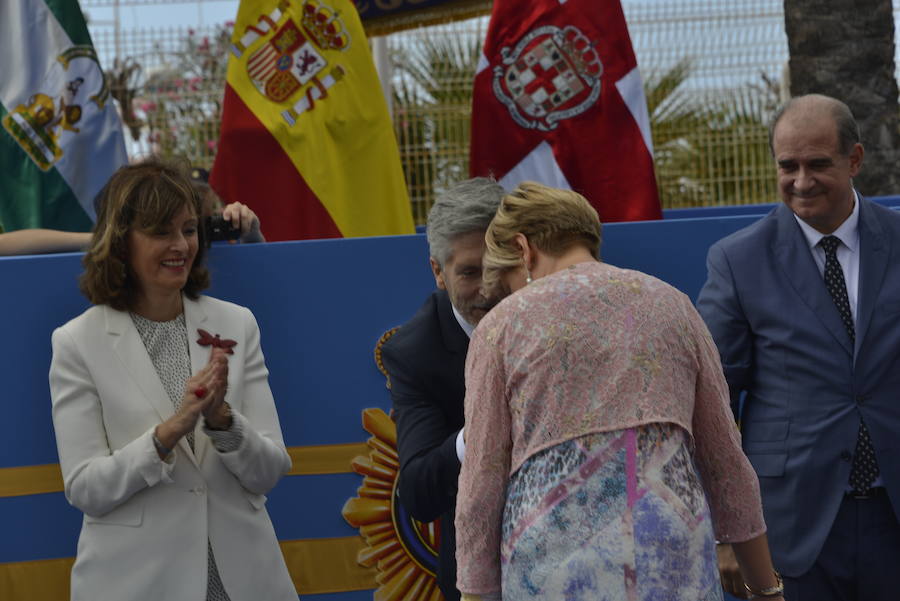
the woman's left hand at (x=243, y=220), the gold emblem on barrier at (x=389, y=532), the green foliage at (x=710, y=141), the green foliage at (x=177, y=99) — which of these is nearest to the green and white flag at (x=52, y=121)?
the woman's left hand at (x=243, y=220)

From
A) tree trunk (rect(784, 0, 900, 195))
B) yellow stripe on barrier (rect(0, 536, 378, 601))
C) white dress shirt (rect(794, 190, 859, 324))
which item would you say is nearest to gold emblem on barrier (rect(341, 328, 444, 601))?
yellow stripe on barrier (rect(0, 536, 378, 601))

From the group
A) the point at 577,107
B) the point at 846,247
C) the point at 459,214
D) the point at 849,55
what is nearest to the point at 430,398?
the point at 459,214

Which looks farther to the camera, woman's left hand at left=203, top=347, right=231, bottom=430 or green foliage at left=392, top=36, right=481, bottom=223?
green foliage at left=392, top=36, right=481, bottom=223

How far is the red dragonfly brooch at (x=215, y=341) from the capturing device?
335 cm

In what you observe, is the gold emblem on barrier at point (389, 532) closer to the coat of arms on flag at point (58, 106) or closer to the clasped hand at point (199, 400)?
the clasped hand at point (199, 400)

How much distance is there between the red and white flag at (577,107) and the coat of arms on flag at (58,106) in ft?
5.05

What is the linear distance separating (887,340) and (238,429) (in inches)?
67.1

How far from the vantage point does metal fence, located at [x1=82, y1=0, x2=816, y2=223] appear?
10242 mm

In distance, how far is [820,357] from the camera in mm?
3430

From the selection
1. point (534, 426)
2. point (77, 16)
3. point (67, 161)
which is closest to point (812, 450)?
point (534, 426)

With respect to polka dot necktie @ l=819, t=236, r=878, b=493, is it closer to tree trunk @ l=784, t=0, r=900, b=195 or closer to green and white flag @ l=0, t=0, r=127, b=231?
tree trunk @ l=784, t=0, r=900, b=195

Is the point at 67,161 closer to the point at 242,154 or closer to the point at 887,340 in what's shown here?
the point at 242,154

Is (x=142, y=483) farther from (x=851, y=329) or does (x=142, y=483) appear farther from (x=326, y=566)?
(x=851, y=329)

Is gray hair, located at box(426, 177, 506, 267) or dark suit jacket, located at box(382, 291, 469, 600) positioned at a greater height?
gray hair, located at box(426, 177, 506, 267)
